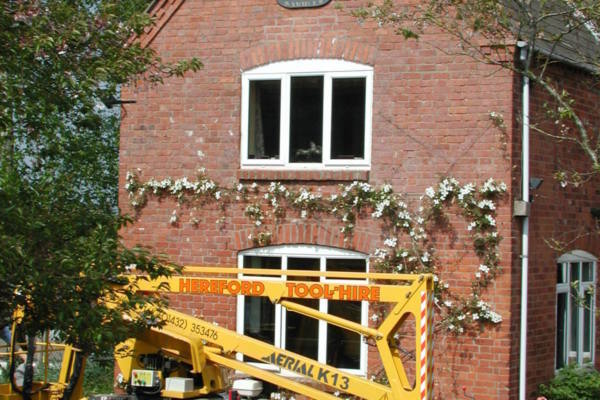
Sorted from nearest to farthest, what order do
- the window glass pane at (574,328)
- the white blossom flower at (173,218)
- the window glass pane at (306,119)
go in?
the window glass pane at (306,119) → the white blossom flower at (173,218) → the window glass pane at (574,328)

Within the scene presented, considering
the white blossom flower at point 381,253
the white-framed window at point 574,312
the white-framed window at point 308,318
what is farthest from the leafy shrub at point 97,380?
the white-framed window at point 574,312

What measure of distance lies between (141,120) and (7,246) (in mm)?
8241

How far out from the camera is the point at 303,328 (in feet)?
45.7

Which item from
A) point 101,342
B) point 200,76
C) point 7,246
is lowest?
point 101,342

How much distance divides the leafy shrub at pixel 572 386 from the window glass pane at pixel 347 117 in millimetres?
4008

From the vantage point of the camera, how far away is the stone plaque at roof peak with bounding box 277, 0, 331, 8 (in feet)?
46.0

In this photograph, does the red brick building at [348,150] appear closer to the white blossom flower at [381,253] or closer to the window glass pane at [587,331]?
the window glass pane at [587,331]

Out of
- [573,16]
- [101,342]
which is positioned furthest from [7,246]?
[573,16]

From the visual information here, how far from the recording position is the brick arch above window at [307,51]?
13.8 metres

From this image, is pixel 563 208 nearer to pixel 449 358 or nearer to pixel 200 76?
pixel 449 358

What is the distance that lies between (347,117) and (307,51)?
1.07 meters

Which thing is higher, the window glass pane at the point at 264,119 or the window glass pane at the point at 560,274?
the window glass pane at the point at 264,119

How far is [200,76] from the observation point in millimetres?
14625

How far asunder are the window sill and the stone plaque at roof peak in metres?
2.31
